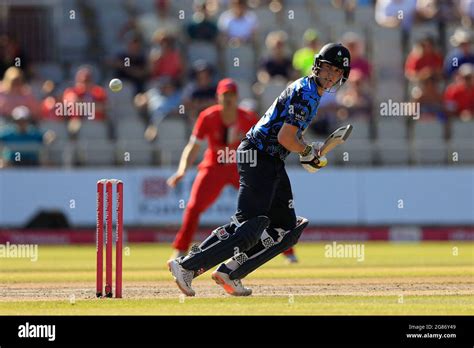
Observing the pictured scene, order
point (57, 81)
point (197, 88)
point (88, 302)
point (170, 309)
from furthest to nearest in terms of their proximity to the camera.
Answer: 1. point (57, 81)
2. point (197, 88)
3. point (88, 302)
4. point (170, 309)

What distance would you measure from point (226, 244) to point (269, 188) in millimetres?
573

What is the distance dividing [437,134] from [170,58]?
4.58 metres

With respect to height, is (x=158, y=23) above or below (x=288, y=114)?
above

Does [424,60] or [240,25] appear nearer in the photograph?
[424,60]

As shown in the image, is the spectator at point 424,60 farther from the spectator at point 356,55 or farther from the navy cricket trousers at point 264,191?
the navy cricket trousers at point 264,191

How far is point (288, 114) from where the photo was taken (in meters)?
10.6

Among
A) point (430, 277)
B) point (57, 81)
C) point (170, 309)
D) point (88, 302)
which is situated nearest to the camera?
point (170, 309)

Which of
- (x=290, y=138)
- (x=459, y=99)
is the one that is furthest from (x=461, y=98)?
(x=290, y=138)

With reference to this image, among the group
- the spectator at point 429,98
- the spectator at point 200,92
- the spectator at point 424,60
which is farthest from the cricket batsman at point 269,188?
the spectator at point 424,60

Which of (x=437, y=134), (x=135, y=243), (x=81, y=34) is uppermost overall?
(x=81, y=34)

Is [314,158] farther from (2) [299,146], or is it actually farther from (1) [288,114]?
(1) [288,114]

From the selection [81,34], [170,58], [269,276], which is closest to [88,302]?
[269,276]

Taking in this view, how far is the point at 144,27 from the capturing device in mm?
23156

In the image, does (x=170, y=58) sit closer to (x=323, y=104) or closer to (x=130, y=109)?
(x=130, y=109)
